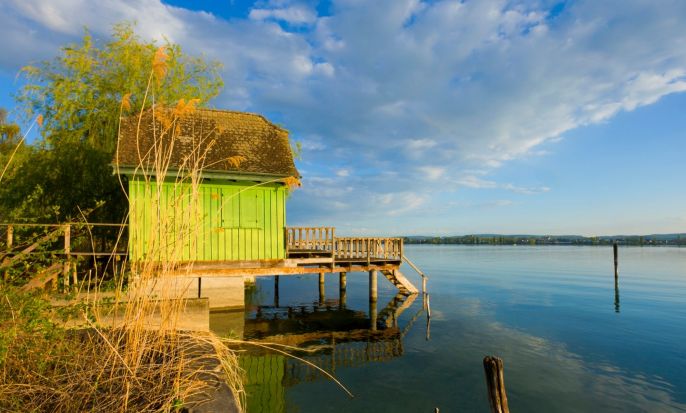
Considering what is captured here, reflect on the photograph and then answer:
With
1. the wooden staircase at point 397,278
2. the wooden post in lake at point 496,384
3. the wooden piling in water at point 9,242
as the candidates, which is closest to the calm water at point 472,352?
the wooden staircase at point 397,278

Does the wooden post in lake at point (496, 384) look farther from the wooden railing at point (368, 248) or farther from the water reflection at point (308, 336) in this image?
the wooden railing at point (368, 248)

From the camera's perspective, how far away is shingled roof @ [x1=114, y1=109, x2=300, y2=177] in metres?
13.7

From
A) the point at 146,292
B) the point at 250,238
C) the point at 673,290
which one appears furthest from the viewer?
the point at 673,290

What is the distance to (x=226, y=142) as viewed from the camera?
598 inches

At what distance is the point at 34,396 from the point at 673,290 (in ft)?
111

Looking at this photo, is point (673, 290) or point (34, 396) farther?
point (673, 290)

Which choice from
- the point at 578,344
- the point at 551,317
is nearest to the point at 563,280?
the point at 551,317

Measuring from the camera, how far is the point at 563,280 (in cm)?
3158

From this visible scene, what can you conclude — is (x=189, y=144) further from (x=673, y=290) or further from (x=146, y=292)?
(x=673, y=290)

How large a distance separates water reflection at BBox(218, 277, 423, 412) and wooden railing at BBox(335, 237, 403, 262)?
2.31 metres

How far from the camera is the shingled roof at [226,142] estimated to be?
45.1 feet

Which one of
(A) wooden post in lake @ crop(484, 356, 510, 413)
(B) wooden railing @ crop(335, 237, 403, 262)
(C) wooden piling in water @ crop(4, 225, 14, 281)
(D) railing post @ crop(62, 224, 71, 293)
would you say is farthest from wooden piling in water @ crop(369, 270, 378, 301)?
(A) wooden post in lake @ crop(484, 356, 510, 413)

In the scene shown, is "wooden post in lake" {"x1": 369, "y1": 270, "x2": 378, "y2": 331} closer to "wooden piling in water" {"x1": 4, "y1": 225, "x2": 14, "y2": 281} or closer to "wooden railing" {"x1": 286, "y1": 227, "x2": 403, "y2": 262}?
"wooden railing" {"x1": 286, "y1": 227, "x2": 403, "y2": 262}

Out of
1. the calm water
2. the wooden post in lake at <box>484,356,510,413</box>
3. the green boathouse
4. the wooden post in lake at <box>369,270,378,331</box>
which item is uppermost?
the green boathouse
